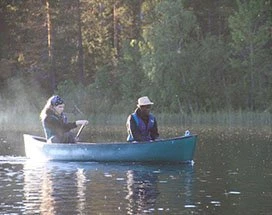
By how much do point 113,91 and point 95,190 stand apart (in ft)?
127

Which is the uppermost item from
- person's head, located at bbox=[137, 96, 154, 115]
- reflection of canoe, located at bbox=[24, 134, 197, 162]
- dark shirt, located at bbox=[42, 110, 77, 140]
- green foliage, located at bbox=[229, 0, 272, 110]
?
→ green foliage, located at bbox=[229, 0, 272, 110]

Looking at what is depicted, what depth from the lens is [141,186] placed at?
1870 cm

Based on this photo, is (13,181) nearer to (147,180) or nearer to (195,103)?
(147,180)

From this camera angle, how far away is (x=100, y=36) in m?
64.4

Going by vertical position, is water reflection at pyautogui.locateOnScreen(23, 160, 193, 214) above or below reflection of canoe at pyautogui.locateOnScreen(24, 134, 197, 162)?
below

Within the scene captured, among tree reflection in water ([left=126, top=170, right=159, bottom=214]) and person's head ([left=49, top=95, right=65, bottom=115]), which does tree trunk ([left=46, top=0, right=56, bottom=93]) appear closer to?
person's head ([left=49, top=95, right=65, bottom=115])

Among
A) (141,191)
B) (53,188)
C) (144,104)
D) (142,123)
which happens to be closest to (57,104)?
(142,123)

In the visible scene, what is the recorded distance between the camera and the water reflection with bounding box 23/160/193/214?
15695mm

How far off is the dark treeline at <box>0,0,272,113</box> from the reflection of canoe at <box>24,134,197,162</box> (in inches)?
985

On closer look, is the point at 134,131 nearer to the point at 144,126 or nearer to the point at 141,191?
the point at 144,126

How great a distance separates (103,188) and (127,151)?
17.8 ft

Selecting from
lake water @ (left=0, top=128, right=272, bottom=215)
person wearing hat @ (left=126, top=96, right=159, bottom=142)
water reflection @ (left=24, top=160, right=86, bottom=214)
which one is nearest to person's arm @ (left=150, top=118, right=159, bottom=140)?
person wearing hat @ (left=126, top=96, right=159, bottom=142)

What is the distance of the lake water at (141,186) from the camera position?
614 inches

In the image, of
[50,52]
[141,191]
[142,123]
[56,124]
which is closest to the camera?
[141,191]
